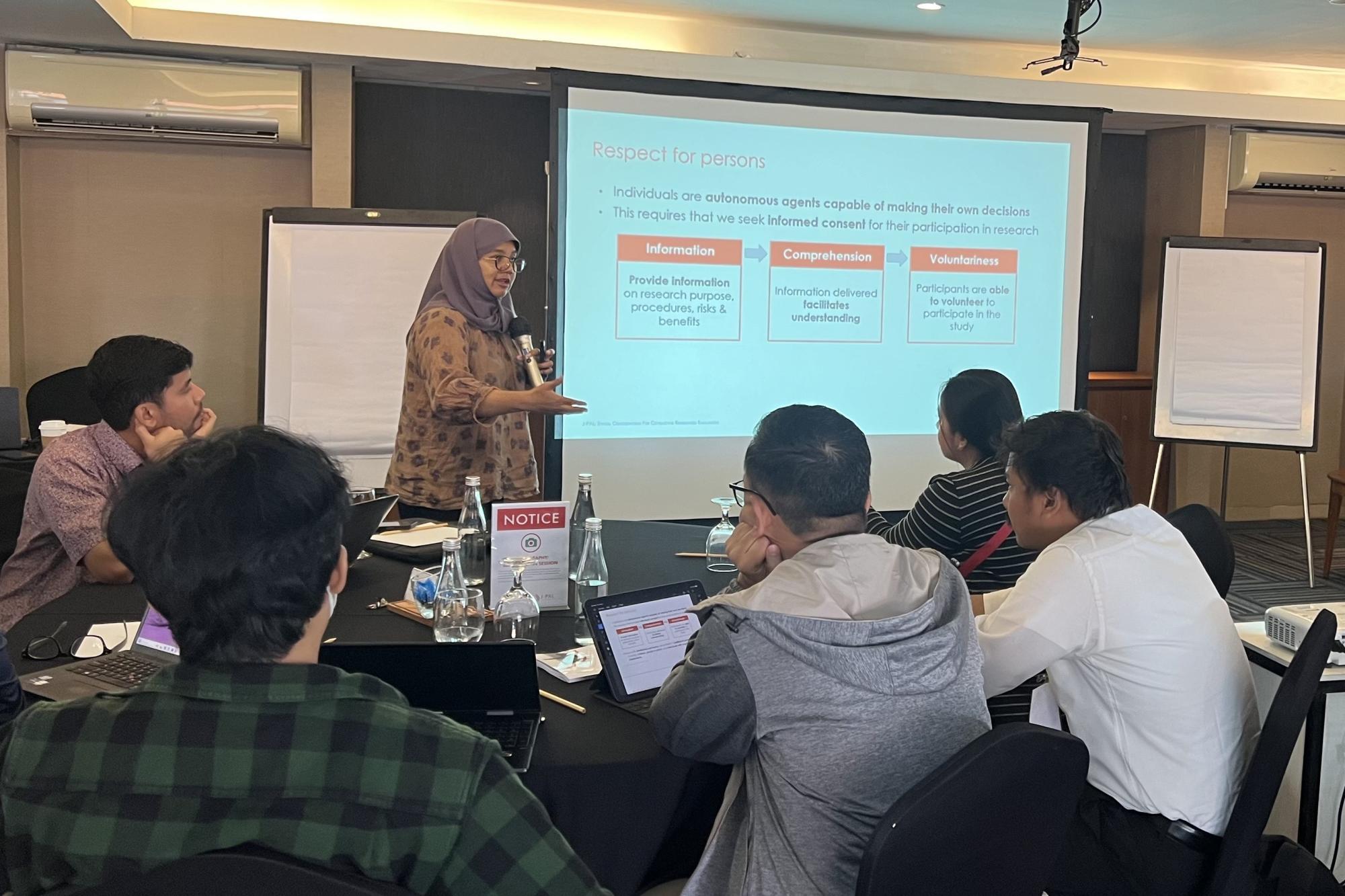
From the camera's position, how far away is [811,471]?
5.07 feet

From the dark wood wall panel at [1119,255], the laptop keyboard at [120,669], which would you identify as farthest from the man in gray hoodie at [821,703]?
the dark wood wall panel at [1119,255]

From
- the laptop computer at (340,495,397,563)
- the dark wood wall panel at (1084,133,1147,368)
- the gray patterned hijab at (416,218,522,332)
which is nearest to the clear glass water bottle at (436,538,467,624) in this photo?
the laptop computer at (340,495,397,563)

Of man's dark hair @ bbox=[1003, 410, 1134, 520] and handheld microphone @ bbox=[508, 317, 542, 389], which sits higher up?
handheld microphone @ bbox=[508, 317, 542, 389]

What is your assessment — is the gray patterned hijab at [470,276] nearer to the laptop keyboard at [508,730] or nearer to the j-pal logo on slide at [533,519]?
the j-pal logo on slide at [533,519]

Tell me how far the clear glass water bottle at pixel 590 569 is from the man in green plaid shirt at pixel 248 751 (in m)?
1.16

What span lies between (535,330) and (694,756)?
4838mm

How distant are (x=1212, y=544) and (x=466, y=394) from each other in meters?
1.93

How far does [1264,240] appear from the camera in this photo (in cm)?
604

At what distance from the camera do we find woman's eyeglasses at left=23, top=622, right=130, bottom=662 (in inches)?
73.5

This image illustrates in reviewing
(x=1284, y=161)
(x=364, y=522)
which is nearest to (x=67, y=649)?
(x=364, y=522)

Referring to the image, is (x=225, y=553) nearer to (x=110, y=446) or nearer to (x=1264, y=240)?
(x=110, y=446)

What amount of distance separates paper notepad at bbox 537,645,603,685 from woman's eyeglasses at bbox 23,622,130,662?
2.39 feet

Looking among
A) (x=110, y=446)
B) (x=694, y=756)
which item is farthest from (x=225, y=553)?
(x=110, y=446)

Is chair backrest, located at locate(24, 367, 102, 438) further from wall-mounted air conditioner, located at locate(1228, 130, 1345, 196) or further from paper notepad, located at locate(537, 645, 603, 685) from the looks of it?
wall-mounted air conditioner, located at locate(1228, 130, 1345, 196)
